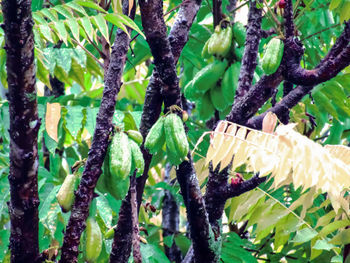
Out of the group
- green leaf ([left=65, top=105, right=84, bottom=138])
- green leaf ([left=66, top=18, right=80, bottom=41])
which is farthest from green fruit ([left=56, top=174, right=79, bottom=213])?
green leaf ([left=65, top=105, right=84, bottom=138])

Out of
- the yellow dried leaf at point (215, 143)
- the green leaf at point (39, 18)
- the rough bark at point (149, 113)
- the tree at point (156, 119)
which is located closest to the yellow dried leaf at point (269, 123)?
the tree at point (156, 119)

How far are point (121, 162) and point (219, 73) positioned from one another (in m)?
1.22

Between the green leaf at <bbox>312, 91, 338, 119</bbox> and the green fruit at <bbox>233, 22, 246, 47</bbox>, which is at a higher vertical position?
the green fruit at <bbox>233, 22, 246, 47</bbox>

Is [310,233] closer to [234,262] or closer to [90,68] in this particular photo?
[234,262]

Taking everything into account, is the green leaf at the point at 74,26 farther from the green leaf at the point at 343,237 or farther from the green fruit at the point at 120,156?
the green leaf at the point at 343,237

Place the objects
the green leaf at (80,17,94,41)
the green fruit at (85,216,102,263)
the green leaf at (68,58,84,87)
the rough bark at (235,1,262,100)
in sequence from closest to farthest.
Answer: the green fruit at (85,216,102,263) < the green leaf at (80,17,94,41) < the rough bark at (235,1,262,100) < the green leaf at (68,58,84,87)

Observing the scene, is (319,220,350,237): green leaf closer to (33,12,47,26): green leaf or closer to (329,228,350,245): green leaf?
(329,228,350,245): green leaf

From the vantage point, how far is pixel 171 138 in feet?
5.65

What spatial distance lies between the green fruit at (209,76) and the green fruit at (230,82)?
0.11ft

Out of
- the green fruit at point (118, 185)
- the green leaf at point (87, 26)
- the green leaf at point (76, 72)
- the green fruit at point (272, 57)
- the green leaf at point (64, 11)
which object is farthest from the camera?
the green leaf at point (76, 72)

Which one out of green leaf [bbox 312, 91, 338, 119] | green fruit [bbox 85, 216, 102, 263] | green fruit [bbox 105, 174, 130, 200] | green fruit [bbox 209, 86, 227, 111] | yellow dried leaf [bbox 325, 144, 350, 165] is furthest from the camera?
green leaf [bbox 312, 91, 338, 119]

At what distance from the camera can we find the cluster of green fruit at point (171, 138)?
5.65ft

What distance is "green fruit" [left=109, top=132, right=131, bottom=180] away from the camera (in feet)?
5.20

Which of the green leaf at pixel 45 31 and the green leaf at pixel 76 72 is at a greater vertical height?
the green leaf at pixel 45 31
